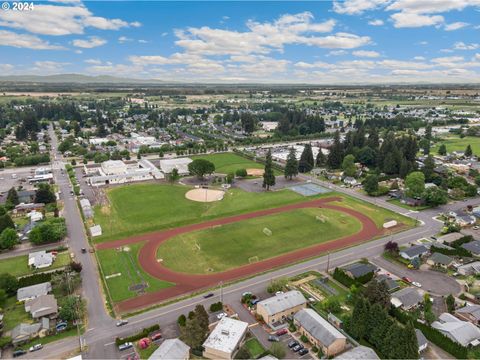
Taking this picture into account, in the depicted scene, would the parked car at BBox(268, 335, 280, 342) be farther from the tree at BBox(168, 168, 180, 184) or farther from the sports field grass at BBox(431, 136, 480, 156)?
the sports field grass at BBox(431, 136, 480, 156)

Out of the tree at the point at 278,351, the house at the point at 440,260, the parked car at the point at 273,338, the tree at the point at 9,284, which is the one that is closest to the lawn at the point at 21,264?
the tree at the point at 9,284

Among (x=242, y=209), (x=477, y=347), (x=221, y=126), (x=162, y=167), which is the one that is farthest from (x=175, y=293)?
(x=221, y=126)

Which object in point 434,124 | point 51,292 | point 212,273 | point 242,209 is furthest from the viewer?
point 434,124

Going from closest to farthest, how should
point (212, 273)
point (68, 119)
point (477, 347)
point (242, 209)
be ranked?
1. point (477, 347)
2. point (212, 273)
3. point (242, 209)
4. point (68, 119)

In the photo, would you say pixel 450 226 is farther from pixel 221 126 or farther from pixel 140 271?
pixel 221 126

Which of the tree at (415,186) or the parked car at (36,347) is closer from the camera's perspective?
the parked car at (36,347)

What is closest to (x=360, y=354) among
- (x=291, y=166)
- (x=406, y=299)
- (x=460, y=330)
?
(x=460, y=330)

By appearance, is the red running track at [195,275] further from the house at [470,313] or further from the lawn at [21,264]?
the house at [470,313]
